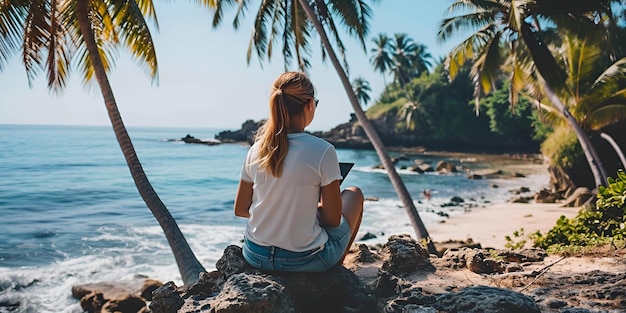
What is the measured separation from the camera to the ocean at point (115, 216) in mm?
10711

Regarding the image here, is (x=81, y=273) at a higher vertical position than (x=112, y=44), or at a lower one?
lower

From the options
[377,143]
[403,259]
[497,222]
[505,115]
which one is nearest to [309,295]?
[403,259]

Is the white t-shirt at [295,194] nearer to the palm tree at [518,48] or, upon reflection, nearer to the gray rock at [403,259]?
the gray rock at [403,259]

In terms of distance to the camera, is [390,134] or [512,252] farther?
[390,134]

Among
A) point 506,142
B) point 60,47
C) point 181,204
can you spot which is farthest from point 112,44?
point 506,142

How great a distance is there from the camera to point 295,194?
276 centimetres

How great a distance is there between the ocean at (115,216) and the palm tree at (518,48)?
580 cm

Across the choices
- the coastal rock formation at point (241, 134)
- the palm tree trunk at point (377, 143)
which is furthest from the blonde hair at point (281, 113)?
the coastal rock formation at point (241, 134)

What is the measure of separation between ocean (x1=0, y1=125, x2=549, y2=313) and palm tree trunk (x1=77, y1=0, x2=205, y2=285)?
3.01m

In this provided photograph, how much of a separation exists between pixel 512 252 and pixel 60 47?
771 cm

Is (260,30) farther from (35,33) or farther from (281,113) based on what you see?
(281,113)

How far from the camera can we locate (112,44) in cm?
932

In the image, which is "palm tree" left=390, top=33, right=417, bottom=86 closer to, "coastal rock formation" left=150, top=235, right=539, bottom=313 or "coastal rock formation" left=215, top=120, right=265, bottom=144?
"coastal rock formation" left=215, top=120, right=265, bottom=144

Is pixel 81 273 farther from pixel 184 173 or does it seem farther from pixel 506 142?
pixel 506 142
